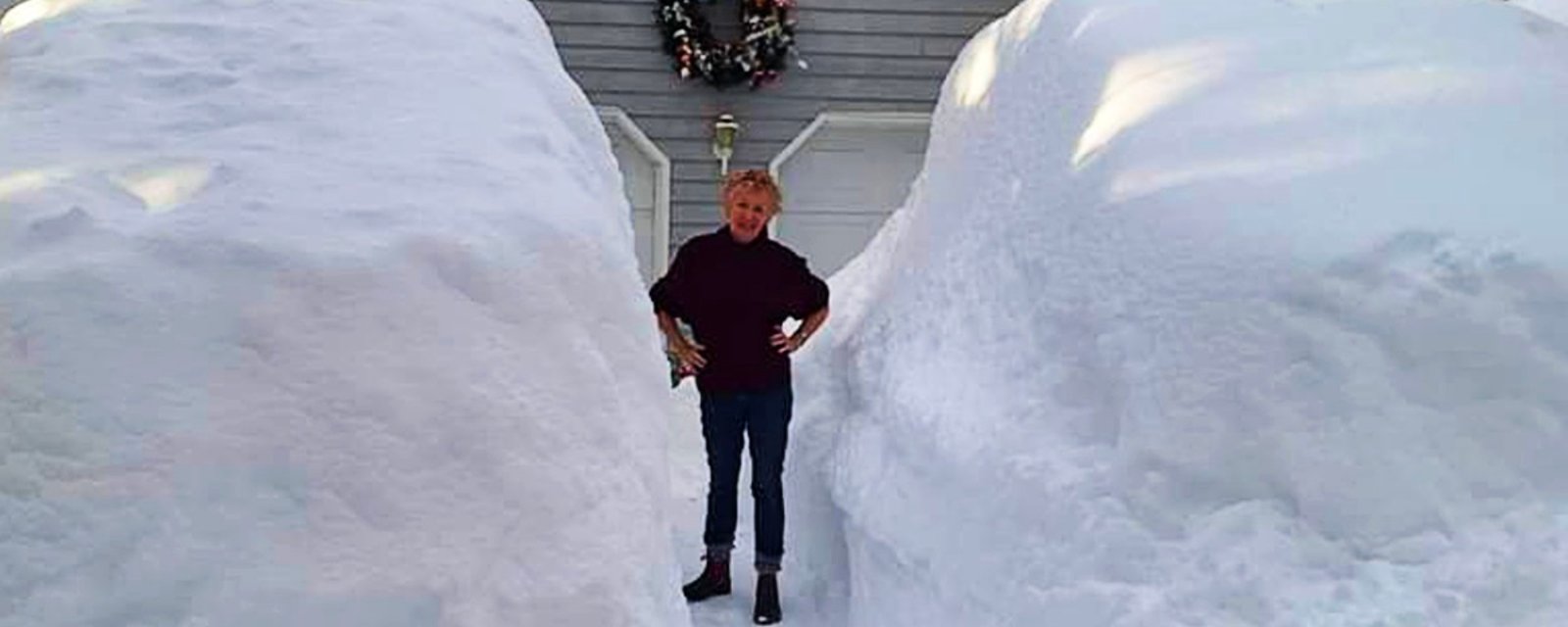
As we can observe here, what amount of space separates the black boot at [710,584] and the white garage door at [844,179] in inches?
278

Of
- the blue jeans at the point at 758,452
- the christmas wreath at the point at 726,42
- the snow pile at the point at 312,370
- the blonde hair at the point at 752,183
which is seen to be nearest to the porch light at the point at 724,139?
the christmas wreath at the point at 726,42

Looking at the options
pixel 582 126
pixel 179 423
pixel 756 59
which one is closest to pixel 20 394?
pixel 179 423

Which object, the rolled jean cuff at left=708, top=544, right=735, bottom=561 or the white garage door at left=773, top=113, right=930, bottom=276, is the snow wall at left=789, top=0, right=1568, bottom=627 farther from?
the white garage door at left=773, top=113, right=930, bottom=276

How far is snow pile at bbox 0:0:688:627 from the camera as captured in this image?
1.97 meters

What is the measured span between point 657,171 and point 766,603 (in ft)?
23.9

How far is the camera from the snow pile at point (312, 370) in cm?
197

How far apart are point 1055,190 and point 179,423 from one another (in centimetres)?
228

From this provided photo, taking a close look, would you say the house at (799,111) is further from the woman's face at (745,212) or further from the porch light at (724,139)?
the woman's face at (745,212)

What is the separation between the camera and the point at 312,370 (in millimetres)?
2121

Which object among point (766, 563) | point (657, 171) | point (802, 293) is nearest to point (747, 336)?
point (802, 293)

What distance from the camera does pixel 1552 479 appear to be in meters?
2.87

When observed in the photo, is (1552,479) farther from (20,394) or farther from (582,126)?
(20,394)

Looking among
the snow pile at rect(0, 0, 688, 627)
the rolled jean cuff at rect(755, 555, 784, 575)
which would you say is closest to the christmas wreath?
the rolled jean cuff at rect(755, 555, 784, 575)

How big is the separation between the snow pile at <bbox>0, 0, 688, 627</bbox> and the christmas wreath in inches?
342
